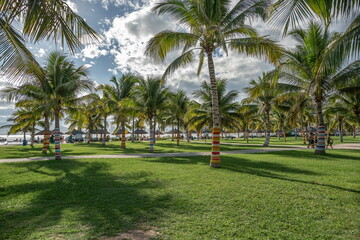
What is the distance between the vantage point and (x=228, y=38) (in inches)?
390

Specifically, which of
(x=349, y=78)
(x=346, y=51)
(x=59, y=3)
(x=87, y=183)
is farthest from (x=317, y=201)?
(x=349, y=78)

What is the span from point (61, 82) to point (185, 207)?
41.3ft

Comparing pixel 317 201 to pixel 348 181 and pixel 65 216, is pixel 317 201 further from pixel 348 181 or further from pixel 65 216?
pixel 65 216

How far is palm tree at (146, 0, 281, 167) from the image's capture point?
8.80 m

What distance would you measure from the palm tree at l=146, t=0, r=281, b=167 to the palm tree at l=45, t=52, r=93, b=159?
6.06m

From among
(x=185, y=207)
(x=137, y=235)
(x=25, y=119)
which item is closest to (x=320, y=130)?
(x=185, y=207)

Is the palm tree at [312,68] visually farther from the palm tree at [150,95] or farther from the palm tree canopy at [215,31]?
the palm tree at [150,95]

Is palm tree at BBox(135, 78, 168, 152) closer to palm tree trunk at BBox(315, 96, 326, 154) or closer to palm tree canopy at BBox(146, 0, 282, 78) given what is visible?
palm tree canopy at BBox(146, 0, 282, 78)

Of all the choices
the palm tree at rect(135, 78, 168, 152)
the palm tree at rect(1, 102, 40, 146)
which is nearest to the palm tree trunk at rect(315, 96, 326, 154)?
the palm tree at rect(135, 78, 168, 152)

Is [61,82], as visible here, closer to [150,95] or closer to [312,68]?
[150,95]

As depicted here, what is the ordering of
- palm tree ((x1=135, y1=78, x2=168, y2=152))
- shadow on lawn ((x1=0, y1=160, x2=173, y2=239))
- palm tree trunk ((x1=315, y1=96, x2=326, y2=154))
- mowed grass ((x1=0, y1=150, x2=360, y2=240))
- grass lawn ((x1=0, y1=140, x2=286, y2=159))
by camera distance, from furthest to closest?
1. palm tree ((x1=135, y1=78, x2=168, y2=152))
2. grass lawn ((x1=0, y1=140, x2=286, y2=159))
3. palm tree trunk ((x1=315, y1=96, x2=326, y2=154))
4. shadow on lawn ((x1=0, y1=160, x2=173, y2=239))
5. mowed grass ((x1=0, y1=150, x2=360, y2=240))

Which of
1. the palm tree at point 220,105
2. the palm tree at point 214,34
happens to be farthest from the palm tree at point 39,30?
the palm tree at point 220,105

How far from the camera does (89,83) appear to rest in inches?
540

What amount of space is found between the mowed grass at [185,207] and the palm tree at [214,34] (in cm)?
371
